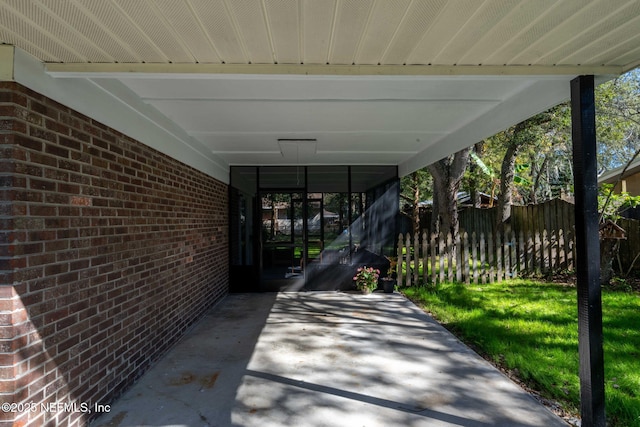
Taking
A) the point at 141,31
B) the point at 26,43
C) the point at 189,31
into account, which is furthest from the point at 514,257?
the point at 26,43

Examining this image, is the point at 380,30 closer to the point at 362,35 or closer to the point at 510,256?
the point at 362,35

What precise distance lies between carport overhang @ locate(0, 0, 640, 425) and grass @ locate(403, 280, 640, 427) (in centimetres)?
79

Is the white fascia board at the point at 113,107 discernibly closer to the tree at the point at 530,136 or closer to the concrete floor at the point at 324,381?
the concrete floor at the point at 324,381

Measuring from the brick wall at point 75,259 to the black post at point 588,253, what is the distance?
3.83 metres

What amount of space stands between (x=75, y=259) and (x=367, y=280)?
19.4ft

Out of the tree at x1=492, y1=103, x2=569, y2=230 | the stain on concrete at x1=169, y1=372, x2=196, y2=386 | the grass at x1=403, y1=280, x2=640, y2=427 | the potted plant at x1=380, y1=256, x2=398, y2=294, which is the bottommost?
the stain on concrete at x1=169, y1=372, x2=196, y2=386

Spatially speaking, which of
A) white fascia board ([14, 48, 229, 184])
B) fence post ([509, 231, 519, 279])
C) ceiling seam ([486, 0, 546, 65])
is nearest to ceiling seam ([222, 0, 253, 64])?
white fascia board ([14, 48, 229, 184])

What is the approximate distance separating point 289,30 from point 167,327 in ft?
12.8

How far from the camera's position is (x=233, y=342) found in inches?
187

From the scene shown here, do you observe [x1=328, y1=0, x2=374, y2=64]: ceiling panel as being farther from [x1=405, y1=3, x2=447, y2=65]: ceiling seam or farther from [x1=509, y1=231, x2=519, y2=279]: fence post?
[x1=509, y1=231, x2=519, y2=279]: fence post

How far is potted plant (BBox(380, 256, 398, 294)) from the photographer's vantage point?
→ 25.8 feet

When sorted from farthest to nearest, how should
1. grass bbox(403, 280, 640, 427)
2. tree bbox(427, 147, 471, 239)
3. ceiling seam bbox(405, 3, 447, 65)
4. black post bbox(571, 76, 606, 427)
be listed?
tree bbox(427, 147, 471, 239), grass bbox(403, 280, 640, 427), black post bbox(571, 76, 606, 427), ceiling seam bbox(405, 3, 447, 65)

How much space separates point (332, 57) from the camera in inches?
93.7

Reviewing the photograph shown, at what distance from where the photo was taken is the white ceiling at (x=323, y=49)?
1.89 metres
